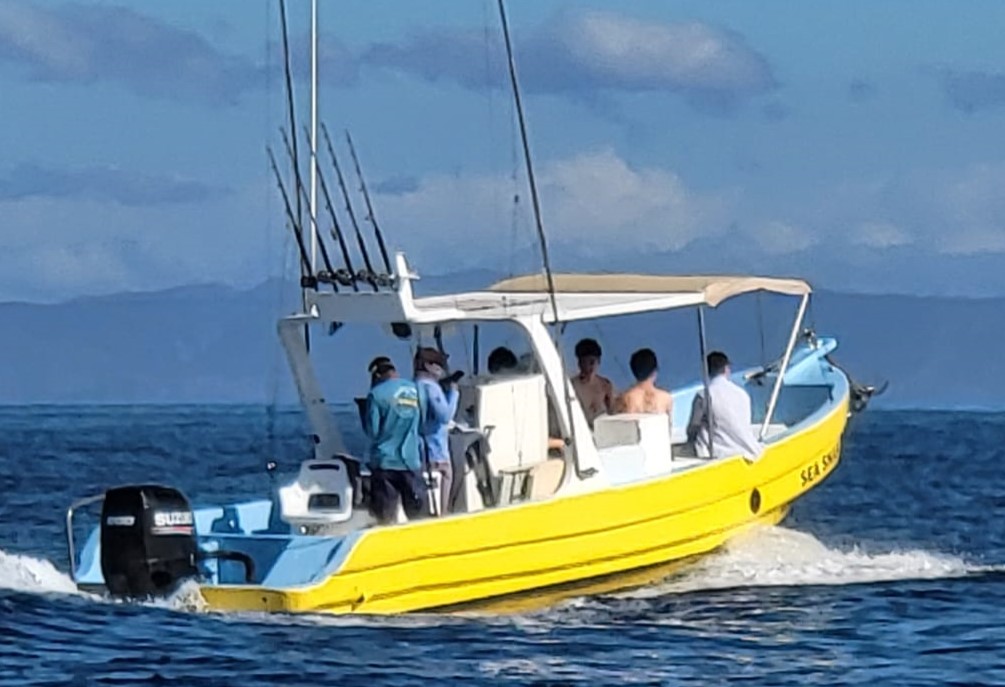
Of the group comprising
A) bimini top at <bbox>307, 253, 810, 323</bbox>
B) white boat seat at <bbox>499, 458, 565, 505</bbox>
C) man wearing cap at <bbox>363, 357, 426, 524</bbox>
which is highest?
bimini top at <bbox>307, 253, 810, 323</bbox>

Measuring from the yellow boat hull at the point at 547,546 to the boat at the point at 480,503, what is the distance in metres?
0.02

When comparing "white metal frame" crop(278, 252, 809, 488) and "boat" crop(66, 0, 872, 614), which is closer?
"boat" crop(66, 0, 872, 614)

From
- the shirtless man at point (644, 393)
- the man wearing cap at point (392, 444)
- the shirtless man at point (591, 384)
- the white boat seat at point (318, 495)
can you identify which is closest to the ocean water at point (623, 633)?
the white boat seat at point (318, 495)

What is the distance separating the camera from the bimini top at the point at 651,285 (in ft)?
77.1

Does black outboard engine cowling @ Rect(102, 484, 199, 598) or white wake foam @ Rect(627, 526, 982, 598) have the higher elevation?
black outboard engine cowling @ Rect(102, 484, 199, 598)

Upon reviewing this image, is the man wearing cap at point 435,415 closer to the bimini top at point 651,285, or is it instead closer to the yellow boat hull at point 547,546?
the yellow boat hull at point 547,546

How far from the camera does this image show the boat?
19.3 metres

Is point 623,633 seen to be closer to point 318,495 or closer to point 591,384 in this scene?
point 318,495

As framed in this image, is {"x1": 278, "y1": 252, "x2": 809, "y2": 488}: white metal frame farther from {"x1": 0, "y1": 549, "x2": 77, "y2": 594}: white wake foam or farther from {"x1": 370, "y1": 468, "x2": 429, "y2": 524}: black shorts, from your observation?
{"x1": 0, "y1": 549, "x2": 77, "y2": 594}: white wake foam

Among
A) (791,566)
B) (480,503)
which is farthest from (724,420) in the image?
(480,503)

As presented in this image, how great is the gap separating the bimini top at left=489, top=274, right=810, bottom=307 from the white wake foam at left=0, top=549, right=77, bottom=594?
17.2 ft

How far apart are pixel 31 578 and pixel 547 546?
391cm

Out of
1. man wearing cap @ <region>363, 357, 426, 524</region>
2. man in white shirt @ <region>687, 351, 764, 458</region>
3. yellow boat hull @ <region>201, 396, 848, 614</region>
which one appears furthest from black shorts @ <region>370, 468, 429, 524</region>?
man in white shirt @ <region>687, 351, 764, 458</region>

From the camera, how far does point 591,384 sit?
76.5ft
